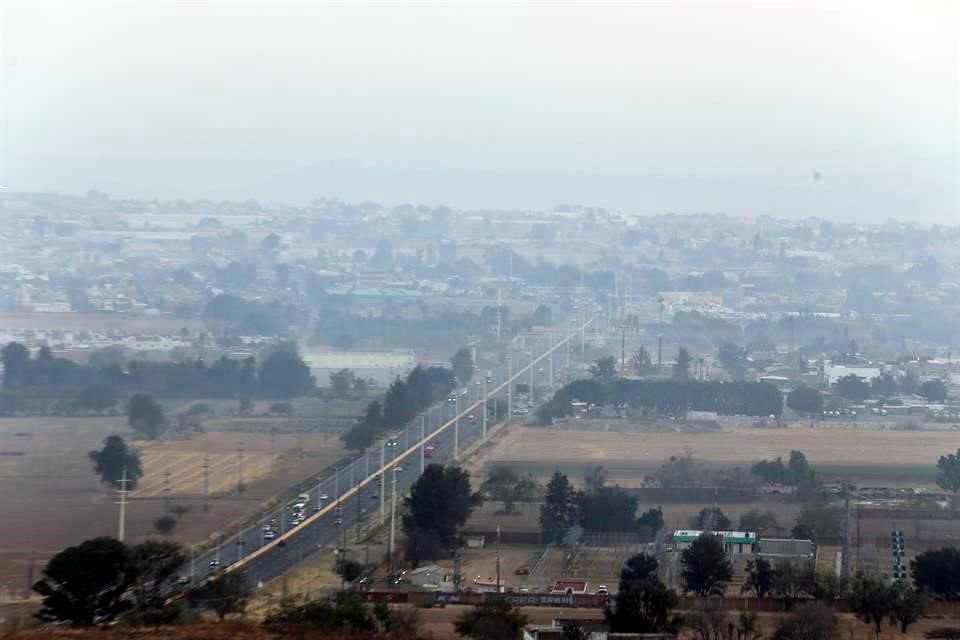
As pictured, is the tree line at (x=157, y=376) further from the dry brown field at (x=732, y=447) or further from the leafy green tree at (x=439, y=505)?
the leafy green tree at (x=439, y=505)

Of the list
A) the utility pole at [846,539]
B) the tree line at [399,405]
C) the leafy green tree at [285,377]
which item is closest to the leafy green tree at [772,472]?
the utility pole at [846,539]

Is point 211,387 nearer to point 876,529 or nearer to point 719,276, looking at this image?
point 876,529

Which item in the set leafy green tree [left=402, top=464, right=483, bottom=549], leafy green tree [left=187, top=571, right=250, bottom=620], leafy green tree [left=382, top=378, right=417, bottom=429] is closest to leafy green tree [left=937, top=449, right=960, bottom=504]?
leafy green tree [left=402, top=464, right=483, bottom=549]

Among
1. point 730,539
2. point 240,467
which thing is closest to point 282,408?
point 240,467

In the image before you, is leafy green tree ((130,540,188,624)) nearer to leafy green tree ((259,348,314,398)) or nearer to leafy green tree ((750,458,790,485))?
leafy green tree ((750,458,790,485))

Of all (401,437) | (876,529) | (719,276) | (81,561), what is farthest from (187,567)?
(719,276)

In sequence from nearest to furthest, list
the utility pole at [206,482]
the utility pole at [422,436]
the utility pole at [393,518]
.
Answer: the utility pole at [393,518] → the utility pole at [206,482] → the utility pole at [422,436]

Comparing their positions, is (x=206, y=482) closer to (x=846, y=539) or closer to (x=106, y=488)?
(x=106, y=488)
